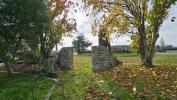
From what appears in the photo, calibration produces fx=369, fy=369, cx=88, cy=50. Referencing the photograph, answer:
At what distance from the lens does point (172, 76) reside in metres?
20.7

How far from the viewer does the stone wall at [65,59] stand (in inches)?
Answer: 1128

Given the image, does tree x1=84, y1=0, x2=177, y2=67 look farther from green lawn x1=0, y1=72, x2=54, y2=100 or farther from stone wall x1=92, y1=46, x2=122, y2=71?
green lawn x1=0, y1=72, x2=54, y2=100

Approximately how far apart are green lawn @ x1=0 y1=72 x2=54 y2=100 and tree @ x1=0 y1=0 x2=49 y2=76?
1.83 metres

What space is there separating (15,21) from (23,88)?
5.03m

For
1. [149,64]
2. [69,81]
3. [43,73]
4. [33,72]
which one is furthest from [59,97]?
[149,64]

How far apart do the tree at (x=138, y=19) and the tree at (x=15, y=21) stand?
593 cm

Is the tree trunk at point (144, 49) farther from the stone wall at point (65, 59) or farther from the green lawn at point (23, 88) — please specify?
the green lawn at point (23, 88)

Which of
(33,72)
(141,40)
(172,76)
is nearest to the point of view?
(172,76)

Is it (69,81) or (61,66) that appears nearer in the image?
(69,81)

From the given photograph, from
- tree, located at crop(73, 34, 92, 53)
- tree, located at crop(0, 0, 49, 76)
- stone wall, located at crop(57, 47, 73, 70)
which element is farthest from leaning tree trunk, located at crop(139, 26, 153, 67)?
tree, located at crop(73, 34, 92, 53)

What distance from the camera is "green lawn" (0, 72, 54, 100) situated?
16719 mm

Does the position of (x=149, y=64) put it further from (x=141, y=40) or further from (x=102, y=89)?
(x=102, y=89)

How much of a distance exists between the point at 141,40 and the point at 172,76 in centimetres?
685

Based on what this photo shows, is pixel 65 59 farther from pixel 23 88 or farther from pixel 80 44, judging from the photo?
pixel 80 44
